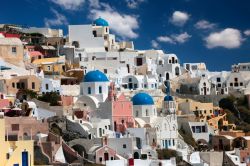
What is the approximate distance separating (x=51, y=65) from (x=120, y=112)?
13254 mm

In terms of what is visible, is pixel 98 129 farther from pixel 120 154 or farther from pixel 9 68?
pixel 9 68

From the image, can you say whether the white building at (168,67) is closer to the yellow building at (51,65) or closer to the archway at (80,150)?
the yellow building at (51,65)

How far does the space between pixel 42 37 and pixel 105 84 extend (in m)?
21.8

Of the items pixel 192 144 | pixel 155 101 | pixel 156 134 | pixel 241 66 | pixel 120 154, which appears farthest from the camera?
pixel 241 66

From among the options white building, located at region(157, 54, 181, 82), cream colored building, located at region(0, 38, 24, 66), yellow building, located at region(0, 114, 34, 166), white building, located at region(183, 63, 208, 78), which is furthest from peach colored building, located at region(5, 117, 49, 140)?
white building, located at region(183, 63, 208, 78)

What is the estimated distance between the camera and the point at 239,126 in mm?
61969

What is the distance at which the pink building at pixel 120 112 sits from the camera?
50.6 metres

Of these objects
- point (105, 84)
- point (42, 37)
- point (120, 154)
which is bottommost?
point (120, 154)

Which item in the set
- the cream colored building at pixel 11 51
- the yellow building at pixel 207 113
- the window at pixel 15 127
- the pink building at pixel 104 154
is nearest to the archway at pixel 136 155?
the pink building at pixel 104 154

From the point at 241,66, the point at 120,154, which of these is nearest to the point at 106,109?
the point at 120,154

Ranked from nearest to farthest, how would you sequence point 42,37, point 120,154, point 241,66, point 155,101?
1. point 120,154
2. point 155,101
3. point 42,37
4. point 241,66

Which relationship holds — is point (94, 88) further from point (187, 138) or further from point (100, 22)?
point (100, 22)

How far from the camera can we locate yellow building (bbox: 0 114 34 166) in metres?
33.0

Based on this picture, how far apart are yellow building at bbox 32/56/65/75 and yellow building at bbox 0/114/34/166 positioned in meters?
26.1
